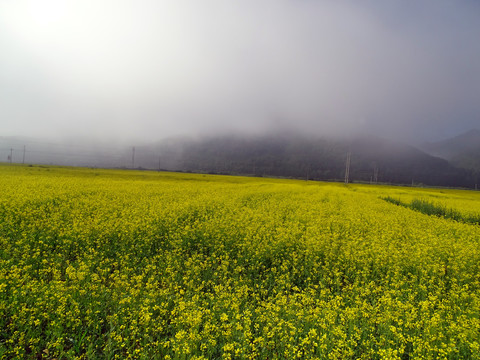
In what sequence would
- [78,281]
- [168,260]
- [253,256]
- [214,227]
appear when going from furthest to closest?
[214,227], [253,256], [168,260], [78,281]

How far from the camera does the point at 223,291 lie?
15.7 feet

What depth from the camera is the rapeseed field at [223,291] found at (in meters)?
3.43

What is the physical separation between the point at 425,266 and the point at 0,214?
1358 cm

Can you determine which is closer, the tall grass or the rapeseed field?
the rapeseed field

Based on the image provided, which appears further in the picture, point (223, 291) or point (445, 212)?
point (445, 212)

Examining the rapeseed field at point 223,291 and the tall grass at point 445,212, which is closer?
the rapeseed field at point 223,291

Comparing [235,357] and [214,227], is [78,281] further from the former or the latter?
[214,227]

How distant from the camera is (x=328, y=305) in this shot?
4230 mm

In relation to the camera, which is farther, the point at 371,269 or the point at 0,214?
the point at 0,214

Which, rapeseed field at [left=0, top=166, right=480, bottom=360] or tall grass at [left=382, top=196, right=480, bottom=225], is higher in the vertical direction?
tall grass at [left=382, top=196, right=480, bottom=225]

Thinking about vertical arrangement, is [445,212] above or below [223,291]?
above

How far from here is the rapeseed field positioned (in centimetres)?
343

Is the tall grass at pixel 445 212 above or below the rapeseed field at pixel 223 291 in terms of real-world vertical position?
above

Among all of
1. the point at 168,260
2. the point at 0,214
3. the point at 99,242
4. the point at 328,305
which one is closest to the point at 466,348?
the point at 328,305
